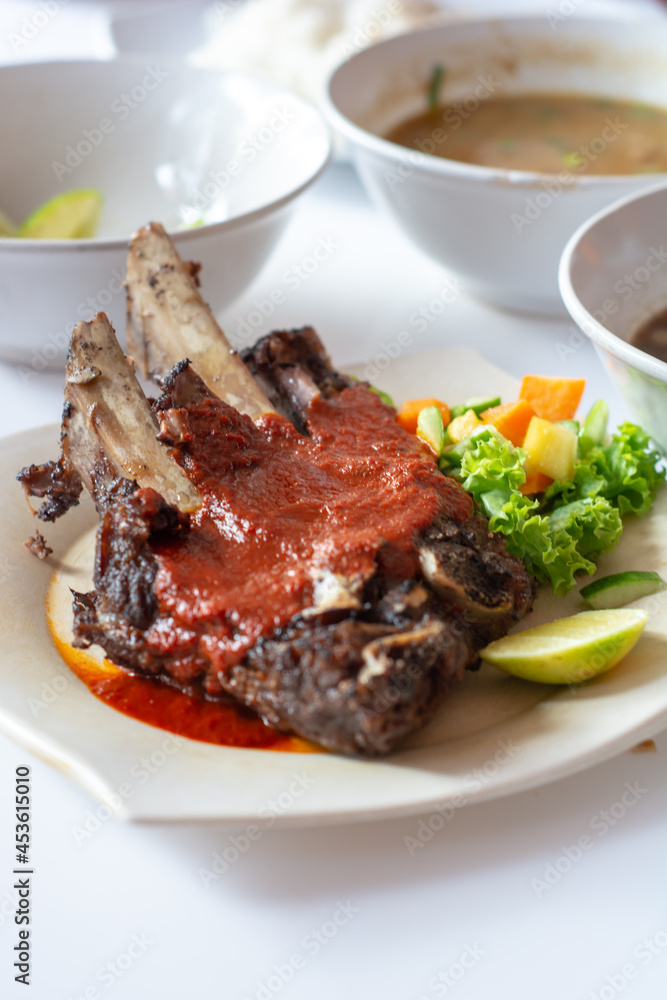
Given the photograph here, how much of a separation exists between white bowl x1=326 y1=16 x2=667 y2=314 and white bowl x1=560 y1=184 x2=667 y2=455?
206mm

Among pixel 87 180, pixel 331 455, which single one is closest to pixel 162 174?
pixel 87 180

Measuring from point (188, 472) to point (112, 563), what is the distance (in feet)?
1.07

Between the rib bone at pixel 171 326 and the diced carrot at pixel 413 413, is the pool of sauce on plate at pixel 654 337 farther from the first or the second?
the rib bone at pixel 171 326

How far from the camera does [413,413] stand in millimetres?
2984

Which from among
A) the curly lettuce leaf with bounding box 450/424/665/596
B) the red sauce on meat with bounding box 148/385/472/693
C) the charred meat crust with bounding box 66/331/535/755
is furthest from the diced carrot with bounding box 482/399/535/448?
the charred meat crust with bounding box 66/331/535/755

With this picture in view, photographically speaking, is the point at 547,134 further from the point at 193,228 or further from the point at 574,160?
the point at 193,228

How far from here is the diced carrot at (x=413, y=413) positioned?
296 centimetres

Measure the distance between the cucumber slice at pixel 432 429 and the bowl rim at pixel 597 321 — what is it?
492 millimetres

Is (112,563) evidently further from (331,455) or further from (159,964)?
(159,964)

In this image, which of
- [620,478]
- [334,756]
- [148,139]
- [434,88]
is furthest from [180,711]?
[434,88]

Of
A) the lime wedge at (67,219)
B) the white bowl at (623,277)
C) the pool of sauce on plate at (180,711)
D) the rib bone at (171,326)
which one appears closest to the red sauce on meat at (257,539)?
the pool of sauce on plate at (180,711)

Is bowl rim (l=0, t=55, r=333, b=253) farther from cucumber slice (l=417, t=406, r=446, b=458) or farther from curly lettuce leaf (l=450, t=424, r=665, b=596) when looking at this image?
curly lettuce leaf (l=450, t=424, r=665, b=596)

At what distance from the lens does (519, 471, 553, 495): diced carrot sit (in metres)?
2.63

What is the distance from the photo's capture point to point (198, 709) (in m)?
2.10
